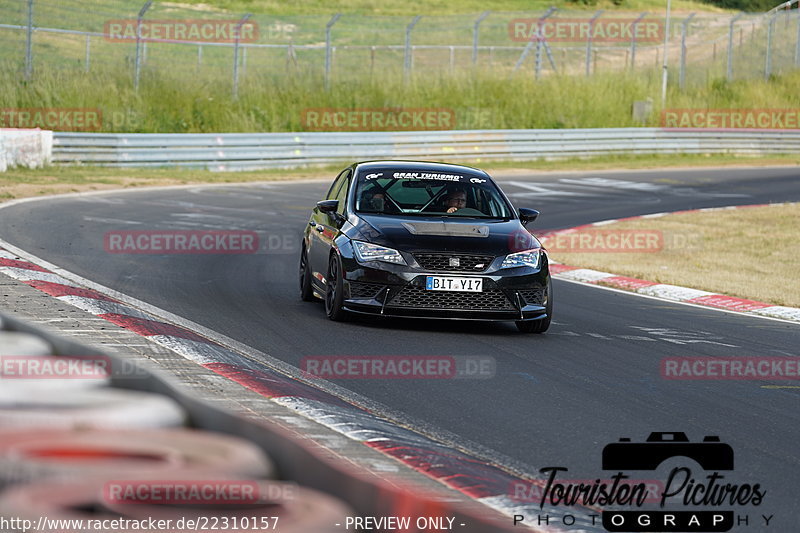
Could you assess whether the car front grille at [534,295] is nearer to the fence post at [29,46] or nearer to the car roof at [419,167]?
the car roof at [419,167]

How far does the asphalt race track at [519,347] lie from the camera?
250 inches

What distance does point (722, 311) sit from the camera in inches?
506

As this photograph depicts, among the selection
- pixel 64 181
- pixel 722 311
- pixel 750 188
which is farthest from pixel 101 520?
pixel 750 188

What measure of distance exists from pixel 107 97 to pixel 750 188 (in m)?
15.9

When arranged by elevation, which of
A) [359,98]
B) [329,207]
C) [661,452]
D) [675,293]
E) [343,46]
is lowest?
[675,293]

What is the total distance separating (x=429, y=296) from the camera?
9.88 metres

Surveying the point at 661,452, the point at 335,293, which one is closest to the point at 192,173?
the point at 335,293

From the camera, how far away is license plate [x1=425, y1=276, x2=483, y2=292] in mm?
9859

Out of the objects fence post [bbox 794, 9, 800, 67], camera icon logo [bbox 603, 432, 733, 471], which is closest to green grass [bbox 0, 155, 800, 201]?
fence post [bbox 794, 9, 800, 67]

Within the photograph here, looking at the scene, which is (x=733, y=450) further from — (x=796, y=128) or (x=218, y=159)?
(x=796, y=128)

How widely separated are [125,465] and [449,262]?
22.3ft

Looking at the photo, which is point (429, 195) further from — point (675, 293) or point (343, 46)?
point (343, 46)

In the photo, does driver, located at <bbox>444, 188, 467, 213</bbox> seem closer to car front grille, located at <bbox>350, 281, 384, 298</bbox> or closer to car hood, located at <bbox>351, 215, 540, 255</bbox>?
car hood, located at <bbox>351, 215, 540, 255</bbox>

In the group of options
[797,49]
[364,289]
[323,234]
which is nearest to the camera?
[364,289]
